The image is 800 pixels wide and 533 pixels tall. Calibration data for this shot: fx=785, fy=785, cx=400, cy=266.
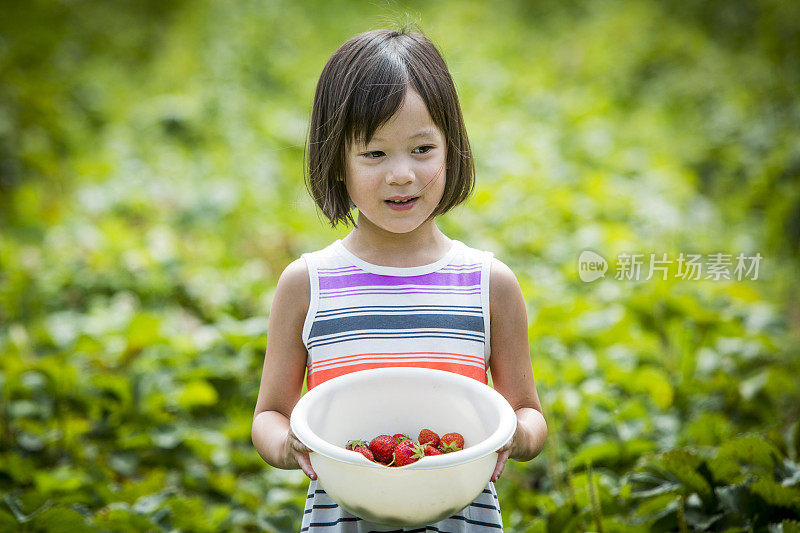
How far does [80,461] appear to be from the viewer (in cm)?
272

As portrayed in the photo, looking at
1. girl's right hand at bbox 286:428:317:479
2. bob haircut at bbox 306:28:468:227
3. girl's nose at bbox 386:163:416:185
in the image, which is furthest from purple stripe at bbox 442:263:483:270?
girl's right hand at bbox 286:428:317:479

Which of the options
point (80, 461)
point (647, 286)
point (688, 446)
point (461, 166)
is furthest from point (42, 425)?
point (647, 286)

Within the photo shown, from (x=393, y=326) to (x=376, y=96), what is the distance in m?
0.42

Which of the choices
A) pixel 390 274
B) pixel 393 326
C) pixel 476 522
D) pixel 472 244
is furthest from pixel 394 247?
pixel 472 244

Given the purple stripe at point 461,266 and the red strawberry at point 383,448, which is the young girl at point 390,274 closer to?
the purple stripe at point 461,266

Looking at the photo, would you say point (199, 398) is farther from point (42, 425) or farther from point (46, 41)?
point (46, 41)

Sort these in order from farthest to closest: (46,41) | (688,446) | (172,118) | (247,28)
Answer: (247,28) → (46,41) → (172,118) → (688,446)

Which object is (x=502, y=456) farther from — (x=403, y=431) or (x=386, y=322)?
(x=386, y=322)

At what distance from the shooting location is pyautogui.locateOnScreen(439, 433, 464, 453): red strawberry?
1.31 m

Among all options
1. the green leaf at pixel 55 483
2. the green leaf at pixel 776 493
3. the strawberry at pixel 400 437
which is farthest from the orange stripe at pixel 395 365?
the green leaf at pixel 55 483

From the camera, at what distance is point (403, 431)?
1.43 metres

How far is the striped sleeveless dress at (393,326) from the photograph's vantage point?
4.84 ft

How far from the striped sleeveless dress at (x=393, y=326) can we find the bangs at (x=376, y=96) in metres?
0.27

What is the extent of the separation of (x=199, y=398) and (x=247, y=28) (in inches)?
256
